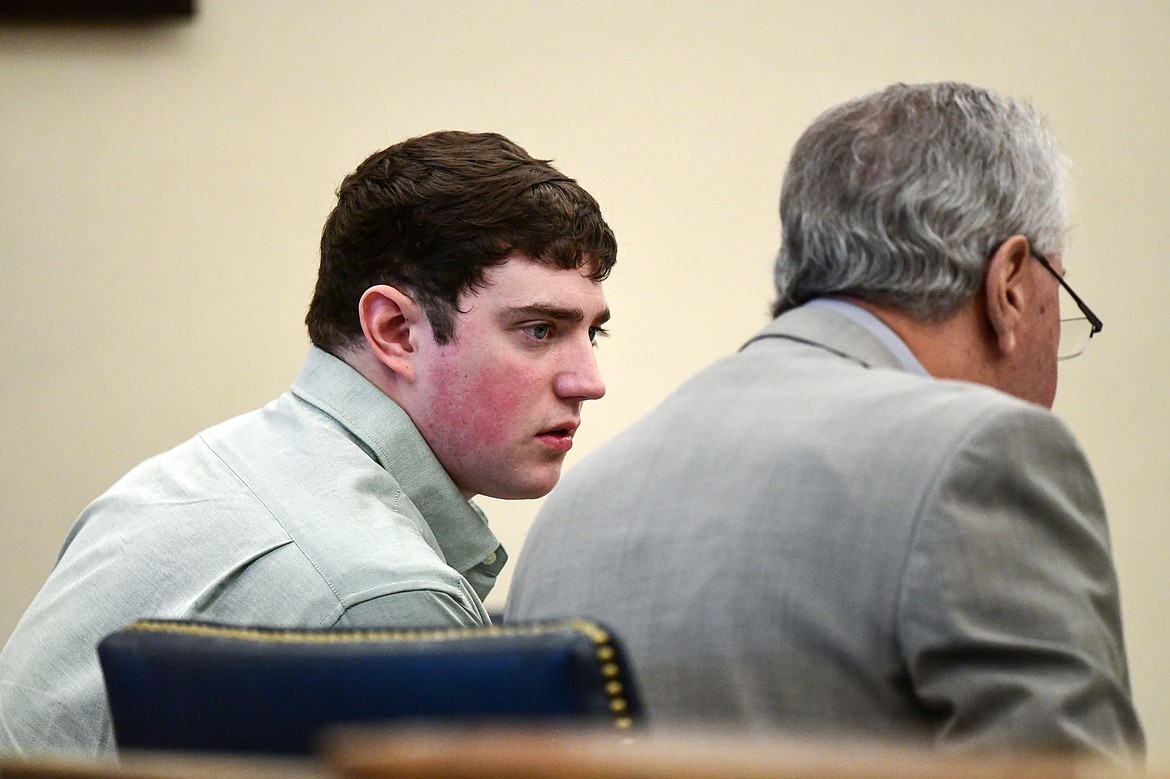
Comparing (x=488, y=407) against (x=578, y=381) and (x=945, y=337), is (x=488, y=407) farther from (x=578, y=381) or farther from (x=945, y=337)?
(x=945, y=337)

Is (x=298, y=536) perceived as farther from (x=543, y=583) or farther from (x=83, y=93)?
(x=83, y=93)

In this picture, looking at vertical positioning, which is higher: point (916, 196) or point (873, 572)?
point (916, 196)

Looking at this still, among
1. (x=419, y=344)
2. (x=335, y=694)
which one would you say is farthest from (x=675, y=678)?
(x=419, y=344)

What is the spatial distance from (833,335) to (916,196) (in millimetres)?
140

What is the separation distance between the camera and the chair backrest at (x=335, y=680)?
609 millimetres

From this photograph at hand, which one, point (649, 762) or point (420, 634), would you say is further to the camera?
point (420, 634)

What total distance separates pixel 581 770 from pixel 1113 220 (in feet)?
8.48

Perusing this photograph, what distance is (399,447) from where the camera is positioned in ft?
4.79

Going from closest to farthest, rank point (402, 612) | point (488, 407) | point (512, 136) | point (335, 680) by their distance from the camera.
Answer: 1. point (335, 680)
2. point (402, 612)
3. point (488, 407)
4. point (512, 136)

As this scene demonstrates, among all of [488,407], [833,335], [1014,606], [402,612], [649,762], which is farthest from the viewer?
[488,407]

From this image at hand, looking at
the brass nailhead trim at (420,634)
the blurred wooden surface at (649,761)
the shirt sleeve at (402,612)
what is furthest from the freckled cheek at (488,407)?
the blurred wooden surface at (649,761)

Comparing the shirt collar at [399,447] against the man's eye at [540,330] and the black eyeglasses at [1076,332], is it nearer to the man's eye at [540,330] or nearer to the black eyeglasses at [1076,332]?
the man's eye at [540,330]

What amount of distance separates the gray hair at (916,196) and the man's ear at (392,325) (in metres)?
0.55

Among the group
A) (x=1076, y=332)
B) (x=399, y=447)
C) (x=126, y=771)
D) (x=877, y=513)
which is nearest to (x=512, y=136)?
(x=399, y=447)
